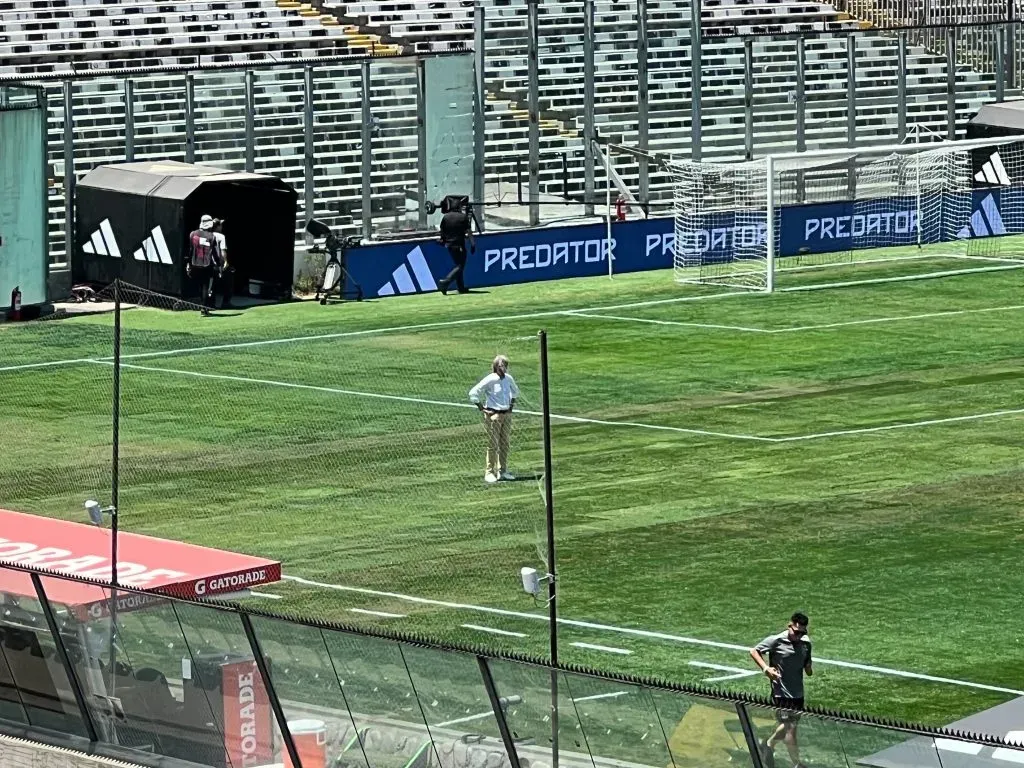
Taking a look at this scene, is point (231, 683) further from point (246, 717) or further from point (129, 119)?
point (129, 119)

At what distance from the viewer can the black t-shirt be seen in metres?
43.2

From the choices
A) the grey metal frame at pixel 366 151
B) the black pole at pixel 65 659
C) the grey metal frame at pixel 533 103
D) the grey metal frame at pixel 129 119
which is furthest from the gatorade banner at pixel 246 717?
the grey metal frame at pixel 533 103

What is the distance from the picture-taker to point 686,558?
76.8 ft

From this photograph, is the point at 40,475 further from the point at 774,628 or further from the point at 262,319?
the point at 262,319

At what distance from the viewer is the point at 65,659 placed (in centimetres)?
1482

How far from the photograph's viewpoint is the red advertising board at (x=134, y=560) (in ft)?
55.7

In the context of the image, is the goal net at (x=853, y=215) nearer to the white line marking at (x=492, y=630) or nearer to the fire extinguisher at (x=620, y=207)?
the fire extinguisher at (x=620, y=207)

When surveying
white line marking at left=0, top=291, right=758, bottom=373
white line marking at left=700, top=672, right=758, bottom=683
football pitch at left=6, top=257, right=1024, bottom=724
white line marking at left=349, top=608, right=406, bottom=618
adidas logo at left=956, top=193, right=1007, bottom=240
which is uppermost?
adidas logo at left=956, top=193, right=1007, bottom=240

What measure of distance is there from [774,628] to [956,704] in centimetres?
269

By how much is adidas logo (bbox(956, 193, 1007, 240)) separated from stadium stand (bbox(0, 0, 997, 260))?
5.69 metres

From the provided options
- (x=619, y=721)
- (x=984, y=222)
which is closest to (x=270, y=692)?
(x=619, y=721)

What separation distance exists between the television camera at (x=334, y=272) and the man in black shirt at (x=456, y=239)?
1712mm

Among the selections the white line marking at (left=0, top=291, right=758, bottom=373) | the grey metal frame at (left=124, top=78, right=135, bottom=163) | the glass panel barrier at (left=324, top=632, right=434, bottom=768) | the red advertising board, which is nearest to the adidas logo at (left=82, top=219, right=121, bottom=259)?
the grey metal frame at (left=124, top=78, right=135, bottom=163)

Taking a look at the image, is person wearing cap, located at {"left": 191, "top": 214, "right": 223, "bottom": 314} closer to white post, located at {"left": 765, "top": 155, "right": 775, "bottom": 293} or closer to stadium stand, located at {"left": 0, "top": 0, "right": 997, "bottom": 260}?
stadium stand, located at {"left": 0, "top": 0, "right": 997, "bottom": 260}
